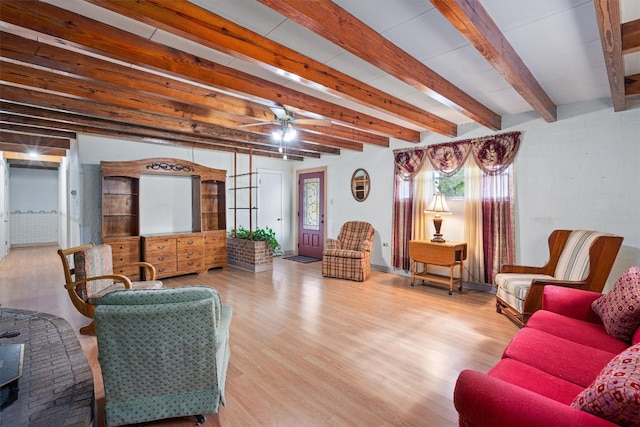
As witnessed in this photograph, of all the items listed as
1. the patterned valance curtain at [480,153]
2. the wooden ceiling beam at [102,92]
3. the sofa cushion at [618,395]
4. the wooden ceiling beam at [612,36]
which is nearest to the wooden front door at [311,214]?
the patterned valance curtain at [480,153]

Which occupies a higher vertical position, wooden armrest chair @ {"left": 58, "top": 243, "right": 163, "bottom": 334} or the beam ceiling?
the beam ceiling

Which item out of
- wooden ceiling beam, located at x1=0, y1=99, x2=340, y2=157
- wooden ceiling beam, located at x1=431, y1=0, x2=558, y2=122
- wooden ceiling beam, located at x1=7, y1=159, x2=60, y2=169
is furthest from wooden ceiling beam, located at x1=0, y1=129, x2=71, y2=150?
wooden ceiling beam, located at x1=431, y1=0, x2=558, y2=122

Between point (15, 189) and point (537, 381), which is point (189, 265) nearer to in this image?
point (537, 381)

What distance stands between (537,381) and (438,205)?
3.35 metres

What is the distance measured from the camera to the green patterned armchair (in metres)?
1.60

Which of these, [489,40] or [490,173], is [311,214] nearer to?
[490,173]

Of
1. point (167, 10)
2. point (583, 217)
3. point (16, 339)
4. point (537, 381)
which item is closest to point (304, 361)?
point (537, 381)

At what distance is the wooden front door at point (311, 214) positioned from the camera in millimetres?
7043

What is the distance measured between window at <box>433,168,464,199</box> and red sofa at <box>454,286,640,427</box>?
2519 millimetres

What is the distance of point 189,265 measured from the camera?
5.31m

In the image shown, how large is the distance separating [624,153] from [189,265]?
609cm

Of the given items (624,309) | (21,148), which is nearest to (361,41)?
(624,309)

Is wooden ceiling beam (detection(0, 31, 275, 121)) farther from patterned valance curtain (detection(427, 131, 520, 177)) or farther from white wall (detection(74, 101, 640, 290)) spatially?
patterned valance curtain (detection(427, 131, 520, 177))

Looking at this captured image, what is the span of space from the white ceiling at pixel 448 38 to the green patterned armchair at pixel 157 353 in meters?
1.73
